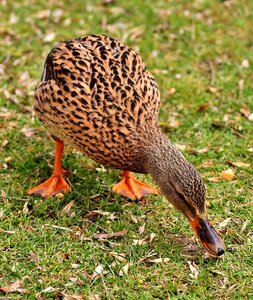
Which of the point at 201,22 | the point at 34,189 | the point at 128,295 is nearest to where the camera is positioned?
the point at 128,295

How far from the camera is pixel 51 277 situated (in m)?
4.79

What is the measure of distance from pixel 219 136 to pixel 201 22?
2.78 metres

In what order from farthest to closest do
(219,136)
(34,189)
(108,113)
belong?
(219,136) → (34,189) → (108,113)

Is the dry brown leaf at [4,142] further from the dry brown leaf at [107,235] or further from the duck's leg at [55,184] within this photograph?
the dry brown leaf at [107,235]

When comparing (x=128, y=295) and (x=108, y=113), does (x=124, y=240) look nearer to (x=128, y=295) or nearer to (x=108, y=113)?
(x=128, y=295)

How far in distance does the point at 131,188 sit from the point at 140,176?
1.35ft

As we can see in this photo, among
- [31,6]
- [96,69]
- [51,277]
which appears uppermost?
[96,69]

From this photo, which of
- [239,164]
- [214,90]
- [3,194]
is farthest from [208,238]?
[214,90]

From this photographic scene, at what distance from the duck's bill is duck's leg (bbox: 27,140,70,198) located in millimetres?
1544

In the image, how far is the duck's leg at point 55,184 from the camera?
18.7 feet

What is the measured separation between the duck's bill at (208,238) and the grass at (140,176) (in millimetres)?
231

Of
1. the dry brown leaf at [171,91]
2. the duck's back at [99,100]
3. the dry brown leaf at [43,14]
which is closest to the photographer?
the duck's back at [99,100]

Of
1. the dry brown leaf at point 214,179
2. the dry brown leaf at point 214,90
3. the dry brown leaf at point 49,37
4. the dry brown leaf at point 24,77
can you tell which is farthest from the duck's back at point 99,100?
the dry brown leaf at point 49,37

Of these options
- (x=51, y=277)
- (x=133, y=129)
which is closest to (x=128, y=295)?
(x=51, y=277)
